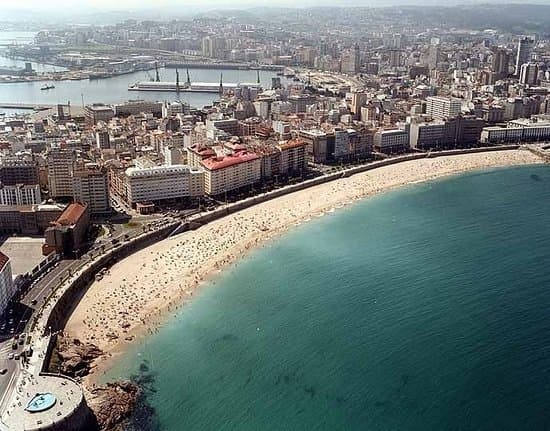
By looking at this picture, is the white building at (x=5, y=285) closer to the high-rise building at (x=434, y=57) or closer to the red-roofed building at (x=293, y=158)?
the red-roofed building at (x=293, y=158)

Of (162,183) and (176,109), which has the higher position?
(176,109)

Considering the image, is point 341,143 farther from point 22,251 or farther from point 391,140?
point 22,251

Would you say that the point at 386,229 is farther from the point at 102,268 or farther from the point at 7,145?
the point at 7,145

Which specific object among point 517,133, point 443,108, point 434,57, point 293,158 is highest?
point 434,57

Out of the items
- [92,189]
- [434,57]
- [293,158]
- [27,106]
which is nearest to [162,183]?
[92,189]

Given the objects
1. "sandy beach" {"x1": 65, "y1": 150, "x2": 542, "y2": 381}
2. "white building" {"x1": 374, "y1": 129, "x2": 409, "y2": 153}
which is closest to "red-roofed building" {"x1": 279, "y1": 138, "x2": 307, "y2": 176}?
"sandy beach" {"x1": 65, "y1": 150, "x2": 542, "y2": 381}

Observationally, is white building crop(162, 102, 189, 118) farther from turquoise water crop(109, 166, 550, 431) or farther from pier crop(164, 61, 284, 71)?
pier crop(164, 61, 284, 71)

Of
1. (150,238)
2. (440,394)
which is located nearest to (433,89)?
(150,238)
